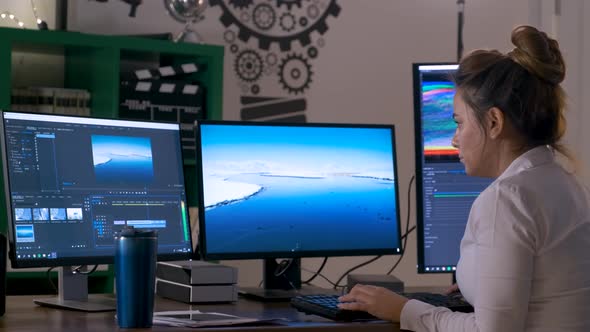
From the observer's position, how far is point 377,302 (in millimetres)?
2135

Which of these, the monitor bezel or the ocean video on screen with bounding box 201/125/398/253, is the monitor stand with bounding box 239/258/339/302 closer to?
the ocean video on screen with bounding box 201/125/398/253

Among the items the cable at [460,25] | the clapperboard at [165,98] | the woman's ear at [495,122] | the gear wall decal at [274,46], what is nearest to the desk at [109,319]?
the woman's ear at [495,122]

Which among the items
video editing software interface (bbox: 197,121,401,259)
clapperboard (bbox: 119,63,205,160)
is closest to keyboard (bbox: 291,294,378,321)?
video editing software interface (bbox: 197,121,401,259)

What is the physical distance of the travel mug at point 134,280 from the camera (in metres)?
1.94

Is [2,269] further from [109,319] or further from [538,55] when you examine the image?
[538,55]

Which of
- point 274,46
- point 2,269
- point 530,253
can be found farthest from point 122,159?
point 274,46

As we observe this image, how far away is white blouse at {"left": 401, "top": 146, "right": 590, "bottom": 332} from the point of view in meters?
1.81

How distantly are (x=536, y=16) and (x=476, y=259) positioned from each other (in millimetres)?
3170

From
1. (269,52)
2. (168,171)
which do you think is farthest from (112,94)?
(168,171)

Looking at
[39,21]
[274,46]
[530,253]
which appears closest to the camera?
[530,253]

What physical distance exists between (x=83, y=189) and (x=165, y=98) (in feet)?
5.60

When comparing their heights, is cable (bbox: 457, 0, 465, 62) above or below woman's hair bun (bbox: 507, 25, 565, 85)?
above

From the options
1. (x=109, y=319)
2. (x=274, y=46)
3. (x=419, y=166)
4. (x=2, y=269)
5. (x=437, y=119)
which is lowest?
(x=109, y=319)

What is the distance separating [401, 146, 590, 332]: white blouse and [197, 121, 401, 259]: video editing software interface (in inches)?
30.6
